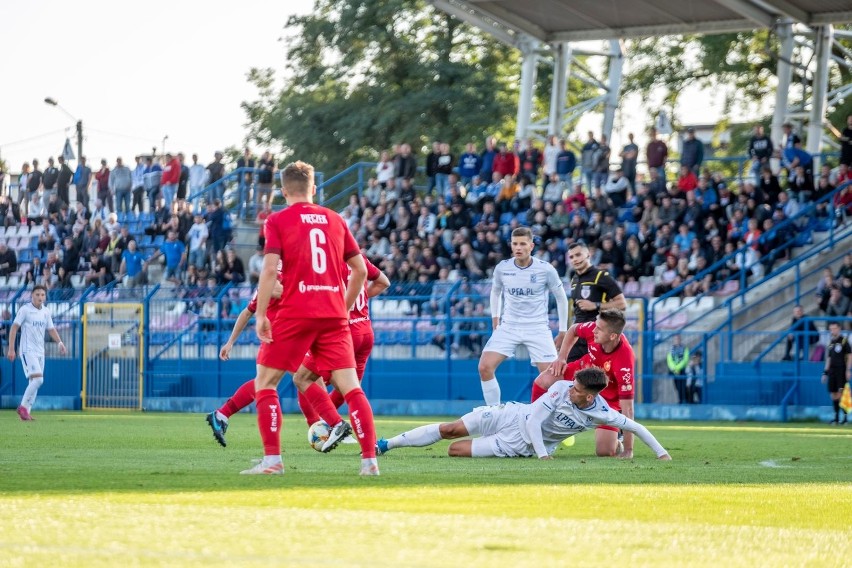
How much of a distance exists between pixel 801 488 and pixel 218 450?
5.62 m

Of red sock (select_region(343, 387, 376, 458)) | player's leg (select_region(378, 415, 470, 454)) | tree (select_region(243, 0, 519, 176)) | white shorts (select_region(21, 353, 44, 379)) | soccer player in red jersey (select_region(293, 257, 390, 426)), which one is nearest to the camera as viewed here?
red sock (select_region(343, 387, 376, 458))

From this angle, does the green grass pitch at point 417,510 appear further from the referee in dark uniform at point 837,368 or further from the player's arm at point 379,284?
the referee in dark uniform at point 837,368

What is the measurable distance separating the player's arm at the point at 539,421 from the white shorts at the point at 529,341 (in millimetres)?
3882

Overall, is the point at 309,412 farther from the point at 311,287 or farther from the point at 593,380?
the point at 311,287

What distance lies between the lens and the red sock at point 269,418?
9.70m

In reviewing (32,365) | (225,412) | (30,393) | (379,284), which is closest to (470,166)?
(32,365)

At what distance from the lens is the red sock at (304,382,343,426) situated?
40.0ft

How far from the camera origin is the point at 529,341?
1616 cm

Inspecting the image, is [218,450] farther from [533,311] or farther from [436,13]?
[436,13]

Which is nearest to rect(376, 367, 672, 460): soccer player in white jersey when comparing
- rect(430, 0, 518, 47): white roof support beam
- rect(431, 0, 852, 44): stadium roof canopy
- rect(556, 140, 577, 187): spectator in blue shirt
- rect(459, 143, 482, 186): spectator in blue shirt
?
rect(556, 140, 577, 187): spectator in blue shirt

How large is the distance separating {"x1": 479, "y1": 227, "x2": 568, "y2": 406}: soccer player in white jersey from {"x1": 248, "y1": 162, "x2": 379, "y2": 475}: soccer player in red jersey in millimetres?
6302

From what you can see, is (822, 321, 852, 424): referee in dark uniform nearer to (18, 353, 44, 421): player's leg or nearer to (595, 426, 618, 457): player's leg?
(595, 426, 618, 457): player's leg

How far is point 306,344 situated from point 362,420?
1.98ft

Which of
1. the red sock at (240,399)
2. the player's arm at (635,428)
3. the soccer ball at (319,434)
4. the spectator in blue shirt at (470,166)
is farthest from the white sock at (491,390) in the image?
the spectator in blue shirt at (470,166)
